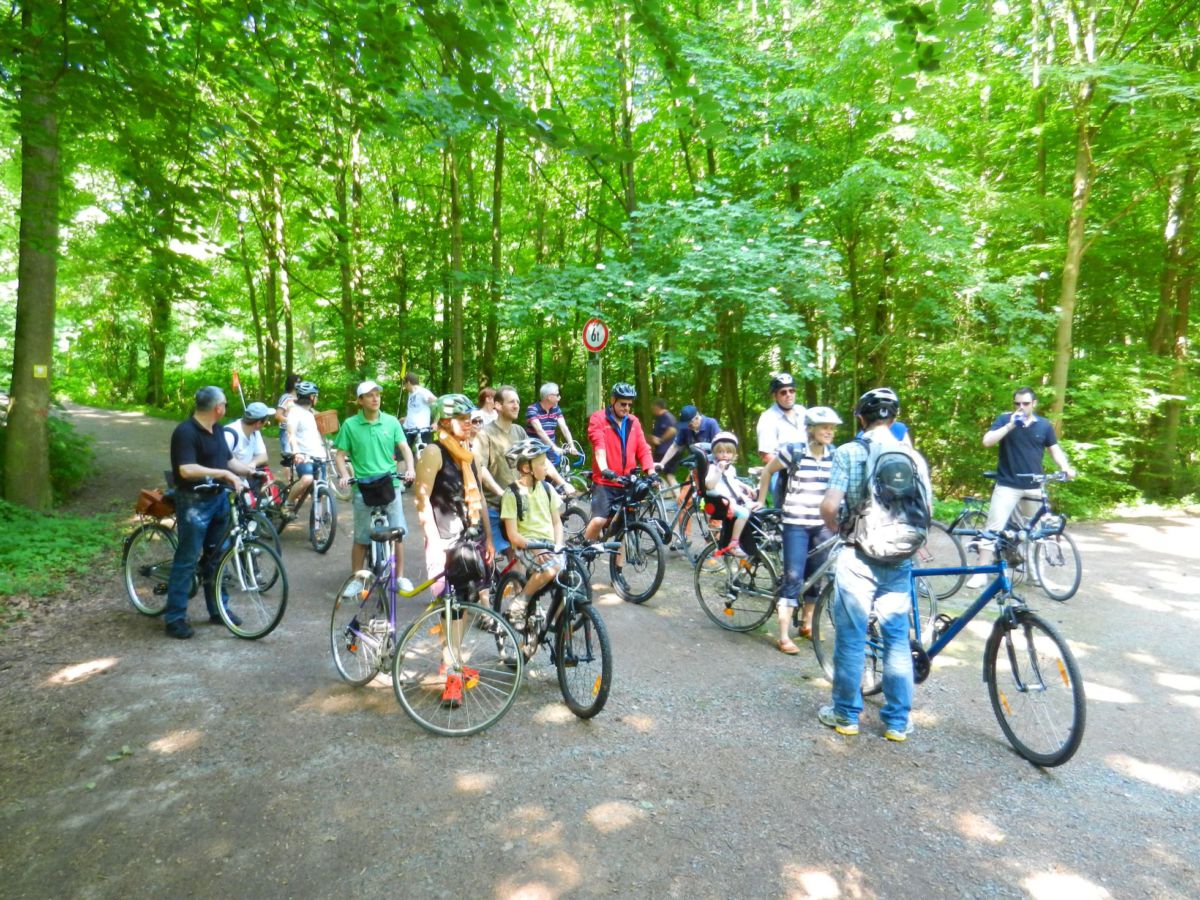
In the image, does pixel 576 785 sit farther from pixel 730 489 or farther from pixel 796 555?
pixel 730 489

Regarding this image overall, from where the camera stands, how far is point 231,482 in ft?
17.2

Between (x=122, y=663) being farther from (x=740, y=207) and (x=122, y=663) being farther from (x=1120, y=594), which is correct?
(x=740, y=207)

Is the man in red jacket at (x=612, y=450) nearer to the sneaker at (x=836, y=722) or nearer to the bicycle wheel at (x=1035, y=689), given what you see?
the sneaker at (x=836, y=722)

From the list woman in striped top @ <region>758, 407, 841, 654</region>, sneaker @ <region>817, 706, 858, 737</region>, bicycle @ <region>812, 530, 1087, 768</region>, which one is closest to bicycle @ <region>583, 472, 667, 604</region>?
woman in striped top @ <region>758, 407, 841, 654</region>

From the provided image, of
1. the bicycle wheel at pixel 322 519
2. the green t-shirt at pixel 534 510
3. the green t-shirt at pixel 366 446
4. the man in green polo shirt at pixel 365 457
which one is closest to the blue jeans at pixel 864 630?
the green t-shirt at pixel 534 510

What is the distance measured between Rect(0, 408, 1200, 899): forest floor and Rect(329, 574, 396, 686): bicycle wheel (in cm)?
20

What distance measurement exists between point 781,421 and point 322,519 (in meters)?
5.59

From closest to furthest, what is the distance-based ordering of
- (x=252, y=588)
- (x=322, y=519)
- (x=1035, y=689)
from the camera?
(x=1035, y=689) < (x=252, y=588) < (x=322, y=519)

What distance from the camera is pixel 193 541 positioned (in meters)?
5.37

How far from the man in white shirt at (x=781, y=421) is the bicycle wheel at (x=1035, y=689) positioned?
9.60 ft

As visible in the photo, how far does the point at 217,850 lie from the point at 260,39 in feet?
15.4

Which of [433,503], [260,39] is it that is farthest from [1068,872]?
[260,39]

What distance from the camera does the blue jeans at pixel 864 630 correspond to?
12.8 feet

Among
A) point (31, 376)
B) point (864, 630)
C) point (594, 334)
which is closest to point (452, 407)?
point (864, 630)
